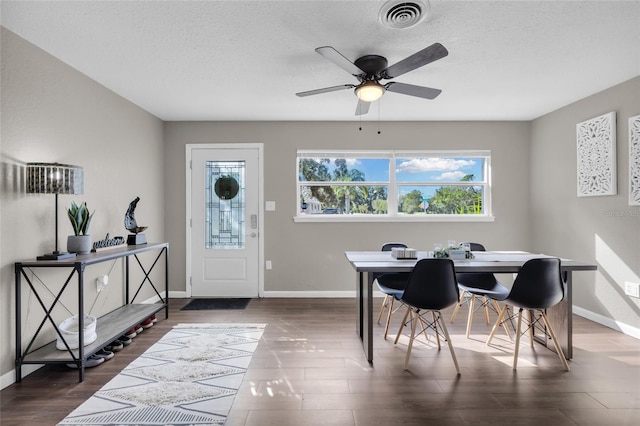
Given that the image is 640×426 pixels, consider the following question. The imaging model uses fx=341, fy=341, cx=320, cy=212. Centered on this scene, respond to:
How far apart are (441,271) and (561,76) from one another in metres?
2.31

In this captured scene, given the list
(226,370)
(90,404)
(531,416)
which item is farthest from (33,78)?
(531,416)

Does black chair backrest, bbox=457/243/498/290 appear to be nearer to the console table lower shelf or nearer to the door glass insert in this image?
the door glass insert

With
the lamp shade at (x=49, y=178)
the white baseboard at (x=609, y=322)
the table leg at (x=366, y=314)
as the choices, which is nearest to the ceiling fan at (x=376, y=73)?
the table leg at (x=366, y=314)

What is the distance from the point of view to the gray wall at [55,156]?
2.32 meters

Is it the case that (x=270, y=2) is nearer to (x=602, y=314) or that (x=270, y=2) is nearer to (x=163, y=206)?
(x=163, y=206)

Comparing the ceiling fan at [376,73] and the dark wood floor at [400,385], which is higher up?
the ceiling fan at [376,73]

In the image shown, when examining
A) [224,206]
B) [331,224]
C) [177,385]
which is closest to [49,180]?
[177,385]

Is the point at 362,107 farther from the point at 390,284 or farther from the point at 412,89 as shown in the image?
the point at 390,284

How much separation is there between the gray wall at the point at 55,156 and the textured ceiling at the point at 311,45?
197 millimetres

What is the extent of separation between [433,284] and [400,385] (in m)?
0.73

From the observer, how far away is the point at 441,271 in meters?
2.49

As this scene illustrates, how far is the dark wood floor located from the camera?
1.98 meters

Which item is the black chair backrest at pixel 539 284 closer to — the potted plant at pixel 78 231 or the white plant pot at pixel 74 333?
the white plant pot at pixel 74 333

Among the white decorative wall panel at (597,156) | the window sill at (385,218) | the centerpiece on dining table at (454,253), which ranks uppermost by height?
the white decorative wall panel at (597,156)
